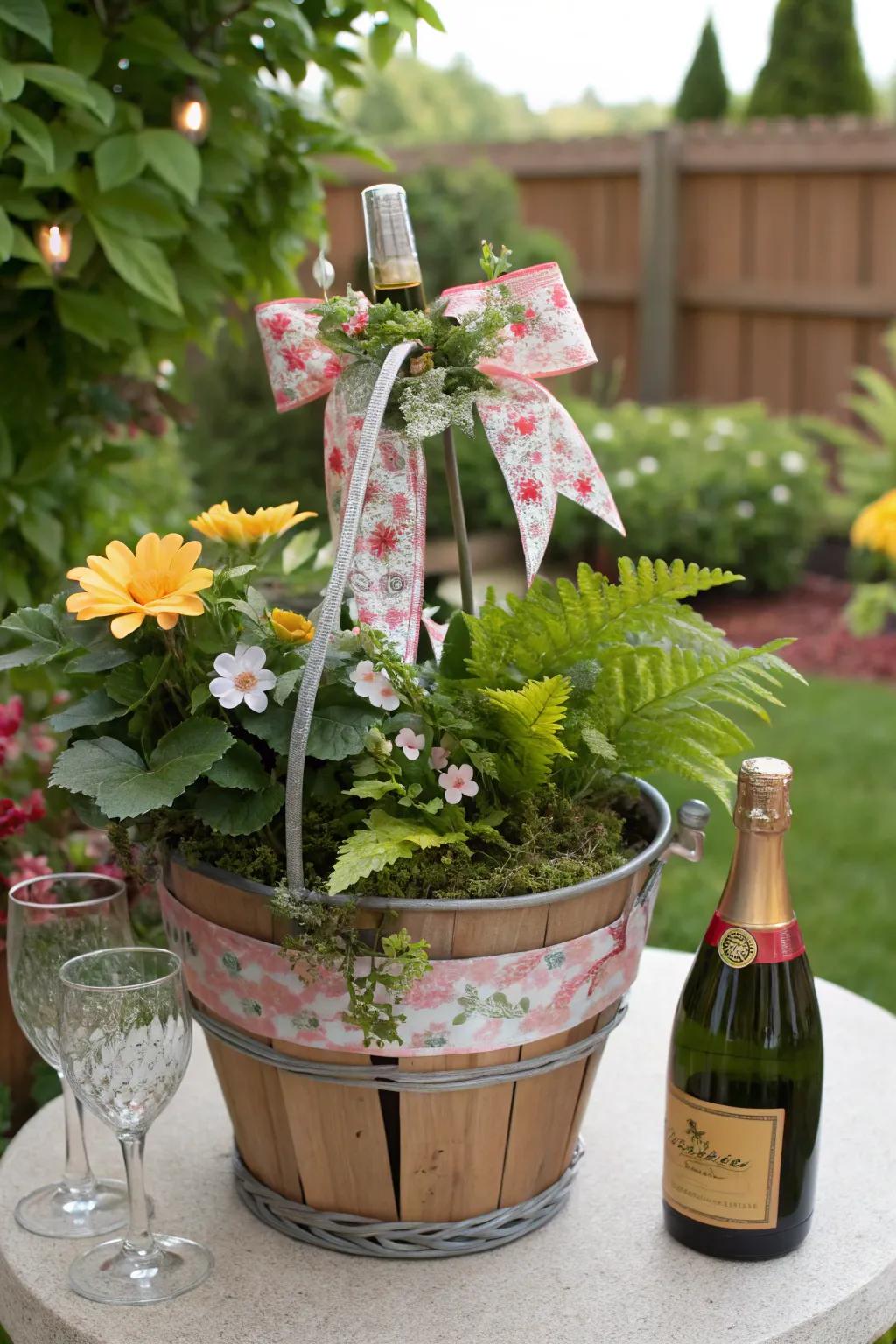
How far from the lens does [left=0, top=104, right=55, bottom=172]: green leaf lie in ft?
4.75

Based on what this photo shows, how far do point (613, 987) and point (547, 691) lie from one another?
0.25 meters

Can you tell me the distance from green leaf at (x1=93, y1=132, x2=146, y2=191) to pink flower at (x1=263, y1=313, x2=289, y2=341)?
0.55 meters

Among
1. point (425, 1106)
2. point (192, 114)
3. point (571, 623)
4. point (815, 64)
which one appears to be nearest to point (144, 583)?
point (571, 623)

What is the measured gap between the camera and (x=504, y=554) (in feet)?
19.4

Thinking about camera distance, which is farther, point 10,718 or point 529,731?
point 10,718

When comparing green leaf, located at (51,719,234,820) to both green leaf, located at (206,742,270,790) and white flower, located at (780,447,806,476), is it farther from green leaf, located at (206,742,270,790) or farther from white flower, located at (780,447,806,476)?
white flower, located at (780,447,806,476)

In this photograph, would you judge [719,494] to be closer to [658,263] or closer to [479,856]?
[658,263]

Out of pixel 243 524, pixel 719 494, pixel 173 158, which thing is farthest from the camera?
pixel 719 494

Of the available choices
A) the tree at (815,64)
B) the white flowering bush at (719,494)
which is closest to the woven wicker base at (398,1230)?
the white flowering bush at (719,494)

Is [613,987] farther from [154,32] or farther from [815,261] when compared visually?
[815,261]

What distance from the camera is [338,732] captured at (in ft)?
3.22

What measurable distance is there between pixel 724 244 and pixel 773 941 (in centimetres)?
625

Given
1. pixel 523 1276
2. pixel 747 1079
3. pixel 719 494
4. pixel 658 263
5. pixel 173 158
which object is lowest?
pixel 719 494

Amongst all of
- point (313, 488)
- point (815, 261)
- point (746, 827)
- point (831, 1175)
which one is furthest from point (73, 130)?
point (815, 261)
